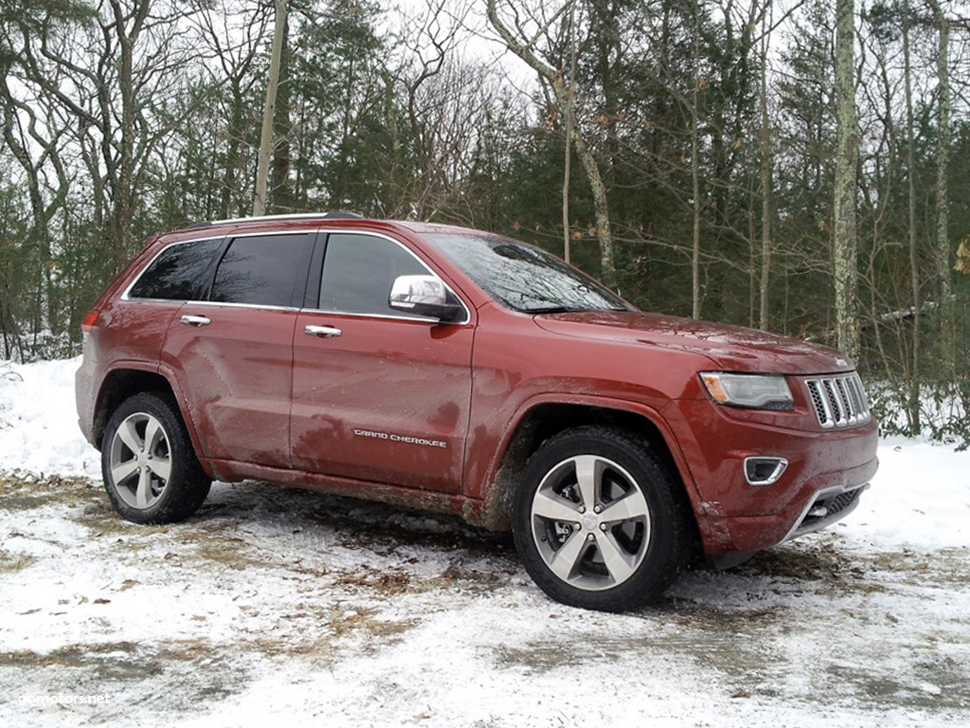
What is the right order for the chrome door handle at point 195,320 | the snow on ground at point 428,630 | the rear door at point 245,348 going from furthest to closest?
1. the chrome door handle at point 195,320
2. the rear door at point 245,348
3. the snow on ground at point 428,630

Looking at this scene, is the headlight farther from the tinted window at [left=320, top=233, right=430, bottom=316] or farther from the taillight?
the taillight

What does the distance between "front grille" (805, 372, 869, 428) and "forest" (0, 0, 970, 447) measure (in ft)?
26.5

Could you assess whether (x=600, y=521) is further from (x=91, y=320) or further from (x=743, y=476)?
(x=91, y=320)

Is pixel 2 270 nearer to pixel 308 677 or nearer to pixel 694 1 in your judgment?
pixel 694 1

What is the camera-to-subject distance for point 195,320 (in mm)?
5277

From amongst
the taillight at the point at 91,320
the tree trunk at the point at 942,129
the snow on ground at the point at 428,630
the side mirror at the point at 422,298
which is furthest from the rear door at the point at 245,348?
the tree trunk at the point at 942,129

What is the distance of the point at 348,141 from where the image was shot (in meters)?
22.5

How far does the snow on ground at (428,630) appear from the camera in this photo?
9.60 ft

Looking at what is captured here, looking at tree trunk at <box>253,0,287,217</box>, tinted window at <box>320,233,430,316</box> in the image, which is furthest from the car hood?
tree trunk at <box>253,0,287,217</box>

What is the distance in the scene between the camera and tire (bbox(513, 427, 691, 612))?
382 cm

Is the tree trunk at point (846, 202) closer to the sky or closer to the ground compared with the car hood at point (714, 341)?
closer to the sky

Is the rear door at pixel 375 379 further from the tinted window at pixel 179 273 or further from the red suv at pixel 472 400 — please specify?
the tinted window at pixel 179 273

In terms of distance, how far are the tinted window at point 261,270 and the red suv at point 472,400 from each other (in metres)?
0.01

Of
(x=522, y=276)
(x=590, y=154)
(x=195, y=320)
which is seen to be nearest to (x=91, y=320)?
(x=195, y=320)
